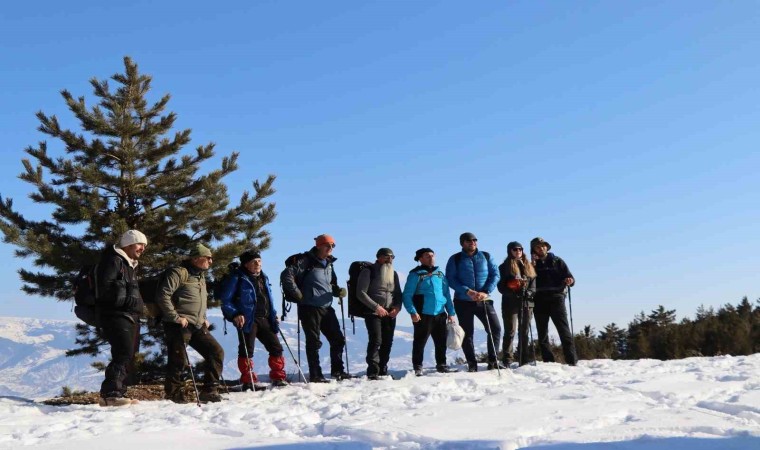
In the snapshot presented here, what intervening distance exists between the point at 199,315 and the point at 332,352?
2408mm

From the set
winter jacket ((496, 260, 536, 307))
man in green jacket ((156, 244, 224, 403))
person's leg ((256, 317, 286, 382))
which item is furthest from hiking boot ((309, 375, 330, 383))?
winter jacket ((496, 260, 536, 307))

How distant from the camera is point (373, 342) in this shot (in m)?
10.1

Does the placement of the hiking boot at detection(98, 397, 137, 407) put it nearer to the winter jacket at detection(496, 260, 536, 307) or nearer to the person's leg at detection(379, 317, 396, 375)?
the person's leg at detection(379, 317, 396, 375)

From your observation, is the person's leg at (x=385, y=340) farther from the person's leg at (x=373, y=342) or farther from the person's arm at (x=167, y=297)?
the person's arm at (x=167, y=297)

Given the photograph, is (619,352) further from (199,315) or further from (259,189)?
(199,315)

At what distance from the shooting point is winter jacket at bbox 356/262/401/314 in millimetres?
10102

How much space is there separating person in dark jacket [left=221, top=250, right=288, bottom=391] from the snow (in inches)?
26.0

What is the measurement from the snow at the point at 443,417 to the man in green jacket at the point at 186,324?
0.48 metres

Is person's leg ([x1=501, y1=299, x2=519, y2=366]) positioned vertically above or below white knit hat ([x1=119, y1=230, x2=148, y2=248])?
below

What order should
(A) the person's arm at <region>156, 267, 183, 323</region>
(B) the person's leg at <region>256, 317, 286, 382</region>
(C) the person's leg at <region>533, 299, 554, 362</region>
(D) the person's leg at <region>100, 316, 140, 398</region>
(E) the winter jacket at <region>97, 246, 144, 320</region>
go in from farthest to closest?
(C) the person's leg at <region>533, 299, 554, 362</region> < (B) the person's leg at <region>256, 317, 286, 382</region> < (A) the person's arm at <region>156, 267, 183, 323</region> < (D) the person's leg at <region>100, 316, 140, 398</region> < (E) the winter jacket at <region>97, 246, 144, 320</region>

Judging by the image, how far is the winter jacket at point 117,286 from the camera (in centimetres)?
776

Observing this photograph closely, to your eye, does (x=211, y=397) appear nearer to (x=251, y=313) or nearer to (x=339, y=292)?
(x=251, y=313)

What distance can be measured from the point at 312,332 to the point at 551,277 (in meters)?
4.16

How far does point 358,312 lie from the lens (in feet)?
33.8
